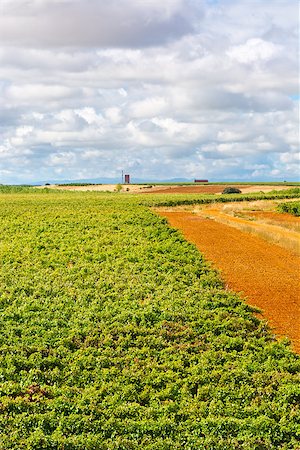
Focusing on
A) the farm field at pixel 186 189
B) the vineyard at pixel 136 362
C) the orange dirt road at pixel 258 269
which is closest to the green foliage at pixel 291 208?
the orange dirt road at pixel 258 269

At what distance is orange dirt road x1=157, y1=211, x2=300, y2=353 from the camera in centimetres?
2498

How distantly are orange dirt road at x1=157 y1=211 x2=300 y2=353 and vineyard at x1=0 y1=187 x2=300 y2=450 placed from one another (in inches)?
42.8

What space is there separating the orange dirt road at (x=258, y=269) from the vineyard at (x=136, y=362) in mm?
1086

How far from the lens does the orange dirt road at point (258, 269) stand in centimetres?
2498

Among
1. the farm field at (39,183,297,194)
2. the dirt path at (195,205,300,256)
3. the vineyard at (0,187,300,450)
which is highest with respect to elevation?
the farm field at (39,183,297,194)

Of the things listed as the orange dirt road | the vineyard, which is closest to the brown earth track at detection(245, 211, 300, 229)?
the orange dirt road

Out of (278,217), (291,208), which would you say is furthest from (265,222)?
(291,208)

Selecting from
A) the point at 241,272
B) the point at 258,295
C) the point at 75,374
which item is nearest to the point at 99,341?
the point at 75,374

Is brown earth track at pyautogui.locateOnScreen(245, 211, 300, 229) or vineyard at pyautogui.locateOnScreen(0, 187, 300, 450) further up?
brown earth track at pyautogui.locateOnScreen(245, 211, 300, 229)

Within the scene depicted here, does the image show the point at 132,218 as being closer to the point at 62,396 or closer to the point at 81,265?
the point at 81,265

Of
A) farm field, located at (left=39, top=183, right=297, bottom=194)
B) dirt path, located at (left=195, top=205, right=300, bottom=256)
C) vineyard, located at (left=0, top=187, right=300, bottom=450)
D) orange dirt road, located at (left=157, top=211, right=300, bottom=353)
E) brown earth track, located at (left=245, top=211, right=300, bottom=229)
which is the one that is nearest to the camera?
vineyard, located at (left=0, top=187, right=300, bottom=450)

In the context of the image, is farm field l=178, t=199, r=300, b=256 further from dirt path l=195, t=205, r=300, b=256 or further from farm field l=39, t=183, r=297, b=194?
farm field l=39, t=183, r=297, b=194

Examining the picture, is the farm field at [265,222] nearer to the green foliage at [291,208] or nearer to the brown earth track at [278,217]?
the brown earth track at [278,217]

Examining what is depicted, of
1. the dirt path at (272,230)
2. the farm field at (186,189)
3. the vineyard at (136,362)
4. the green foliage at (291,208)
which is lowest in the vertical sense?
the vineyard at (136,362)
